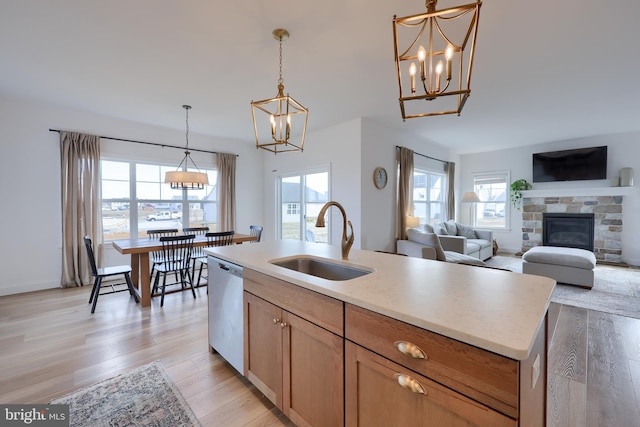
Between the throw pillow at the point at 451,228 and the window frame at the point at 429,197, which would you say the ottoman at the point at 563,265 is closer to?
the throw pillow at the point at 451,228

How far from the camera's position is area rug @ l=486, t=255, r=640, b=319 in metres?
3.28

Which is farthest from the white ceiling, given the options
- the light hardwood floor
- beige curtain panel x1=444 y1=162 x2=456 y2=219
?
the light hardwood floor

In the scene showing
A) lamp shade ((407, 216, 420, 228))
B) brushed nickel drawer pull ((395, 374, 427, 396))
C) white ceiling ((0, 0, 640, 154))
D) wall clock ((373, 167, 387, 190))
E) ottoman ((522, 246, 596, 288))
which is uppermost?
white ceiling ((0, 0, 640, 154))

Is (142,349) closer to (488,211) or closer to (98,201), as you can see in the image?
(98,201)

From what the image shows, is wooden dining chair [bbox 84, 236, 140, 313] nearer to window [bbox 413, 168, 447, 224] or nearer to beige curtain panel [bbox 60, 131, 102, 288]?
beige curtain panel [bbox 60, 131, 102, 288]

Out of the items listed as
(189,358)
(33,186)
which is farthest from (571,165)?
(33,186)

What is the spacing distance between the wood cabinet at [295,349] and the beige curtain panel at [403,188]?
153 inches

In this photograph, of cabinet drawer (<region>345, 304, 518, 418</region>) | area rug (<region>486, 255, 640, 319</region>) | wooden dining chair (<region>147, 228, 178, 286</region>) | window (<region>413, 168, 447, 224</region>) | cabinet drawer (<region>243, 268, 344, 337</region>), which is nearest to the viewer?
cabinet drawer (<region>345, 304, 518, 418</region>)

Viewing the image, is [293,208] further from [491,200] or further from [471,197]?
[491,200]

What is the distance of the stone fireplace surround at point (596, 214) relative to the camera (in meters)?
5.53

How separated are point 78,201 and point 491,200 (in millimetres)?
8890

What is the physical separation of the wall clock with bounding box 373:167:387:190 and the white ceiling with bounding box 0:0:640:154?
0.91 meters

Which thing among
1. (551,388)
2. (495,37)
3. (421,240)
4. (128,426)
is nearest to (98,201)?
(128,426)

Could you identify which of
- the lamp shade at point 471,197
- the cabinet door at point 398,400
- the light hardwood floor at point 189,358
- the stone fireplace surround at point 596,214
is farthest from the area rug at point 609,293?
the cabinet door at point 398,400
